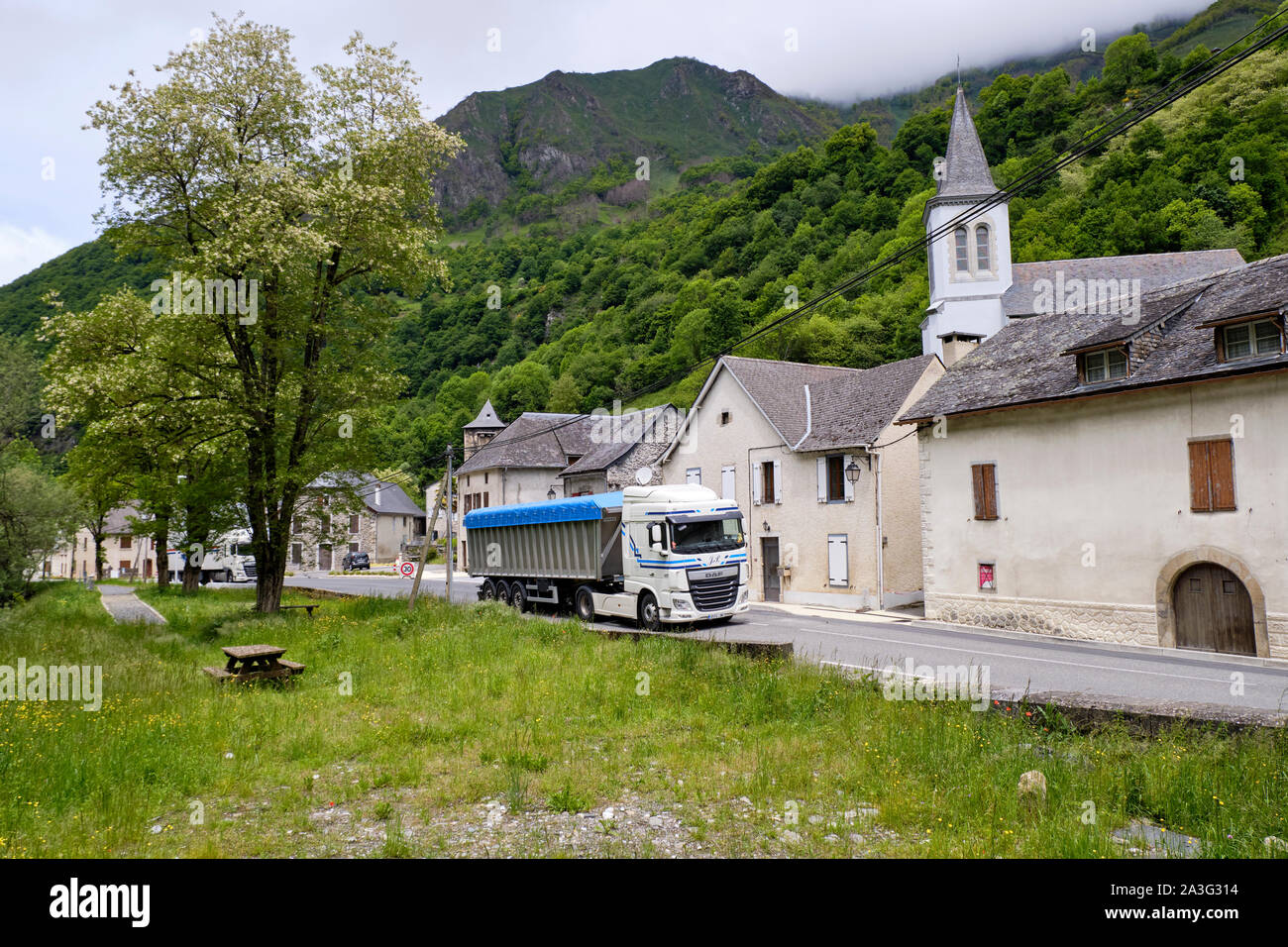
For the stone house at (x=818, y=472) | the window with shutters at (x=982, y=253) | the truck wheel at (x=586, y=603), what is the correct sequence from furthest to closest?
the window with shutters at (x=982, y=253), the stone house at (x=818, y=472), the truck wheel at (x=586, y=603)

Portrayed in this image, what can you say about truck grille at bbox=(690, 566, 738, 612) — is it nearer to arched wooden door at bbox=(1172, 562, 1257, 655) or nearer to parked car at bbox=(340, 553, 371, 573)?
arched wooden door at bbox=(1172, 562, 1257, 655)

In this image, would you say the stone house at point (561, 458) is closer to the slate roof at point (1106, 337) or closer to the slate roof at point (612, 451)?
the slate roof at point (612, 451)

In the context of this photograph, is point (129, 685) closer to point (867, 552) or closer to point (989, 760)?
point (989, 760)

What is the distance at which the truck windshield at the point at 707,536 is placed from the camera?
19500 millimetres

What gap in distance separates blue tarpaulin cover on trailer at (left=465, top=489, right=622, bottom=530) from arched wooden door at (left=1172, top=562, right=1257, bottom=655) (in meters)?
13.9

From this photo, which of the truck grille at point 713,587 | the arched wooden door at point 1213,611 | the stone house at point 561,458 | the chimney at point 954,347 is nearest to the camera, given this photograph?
the arched wooden door at point 1213,611

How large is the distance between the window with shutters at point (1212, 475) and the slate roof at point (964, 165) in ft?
129

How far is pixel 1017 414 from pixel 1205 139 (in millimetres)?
56234

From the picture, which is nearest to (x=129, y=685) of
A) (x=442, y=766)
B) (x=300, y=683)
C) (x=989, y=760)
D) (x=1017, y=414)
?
(x=300, y=683)

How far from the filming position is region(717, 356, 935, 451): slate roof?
29125 millimetres

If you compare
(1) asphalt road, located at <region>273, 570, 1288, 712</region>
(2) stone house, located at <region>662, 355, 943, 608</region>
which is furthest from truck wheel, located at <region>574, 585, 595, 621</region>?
(2) stone house, located at <region>662, 355, 943, 608</region>

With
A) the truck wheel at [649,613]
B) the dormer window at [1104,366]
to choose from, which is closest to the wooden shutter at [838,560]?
the dormer window at [1104,366]

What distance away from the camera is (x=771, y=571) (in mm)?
32062

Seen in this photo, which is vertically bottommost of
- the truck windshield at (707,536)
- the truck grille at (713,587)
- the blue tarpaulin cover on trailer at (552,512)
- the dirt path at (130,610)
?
the dirt path at (130,610)
